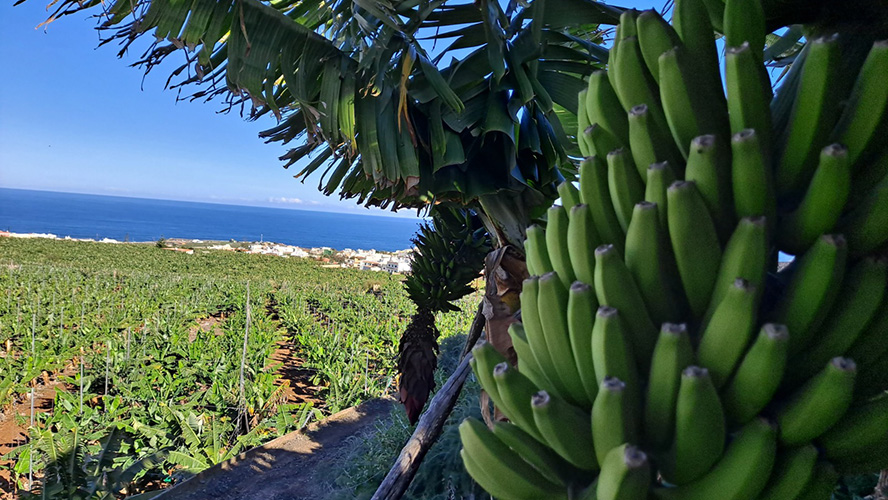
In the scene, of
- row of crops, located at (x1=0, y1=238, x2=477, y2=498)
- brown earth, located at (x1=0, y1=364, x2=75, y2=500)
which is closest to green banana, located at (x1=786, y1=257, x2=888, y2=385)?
row of crops, located at (x1=0, y1=238, x2=477, y2=498)

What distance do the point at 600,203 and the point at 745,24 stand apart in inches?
15.4

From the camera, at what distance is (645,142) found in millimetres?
846

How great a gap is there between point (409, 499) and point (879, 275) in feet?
18.9

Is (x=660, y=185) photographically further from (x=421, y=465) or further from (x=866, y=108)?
(x=421, y=465)

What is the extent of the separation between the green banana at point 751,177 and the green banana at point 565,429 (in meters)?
0.42

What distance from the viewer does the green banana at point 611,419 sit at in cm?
70

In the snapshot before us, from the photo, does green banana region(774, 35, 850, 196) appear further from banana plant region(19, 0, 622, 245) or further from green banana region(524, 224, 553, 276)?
banana plant region(19, 0, 622, 245)

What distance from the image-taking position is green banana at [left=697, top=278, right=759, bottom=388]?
0.69 m

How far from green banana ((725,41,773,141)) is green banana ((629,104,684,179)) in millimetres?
106

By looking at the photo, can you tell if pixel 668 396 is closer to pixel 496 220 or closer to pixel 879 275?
pixel 879 275

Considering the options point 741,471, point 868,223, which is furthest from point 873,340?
point 741,471

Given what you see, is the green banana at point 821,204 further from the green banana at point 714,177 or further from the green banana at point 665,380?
the green banana at point 665,380

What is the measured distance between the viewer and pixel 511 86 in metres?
2.21

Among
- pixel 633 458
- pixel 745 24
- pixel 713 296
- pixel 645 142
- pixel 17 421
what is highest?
pixel 745 24
